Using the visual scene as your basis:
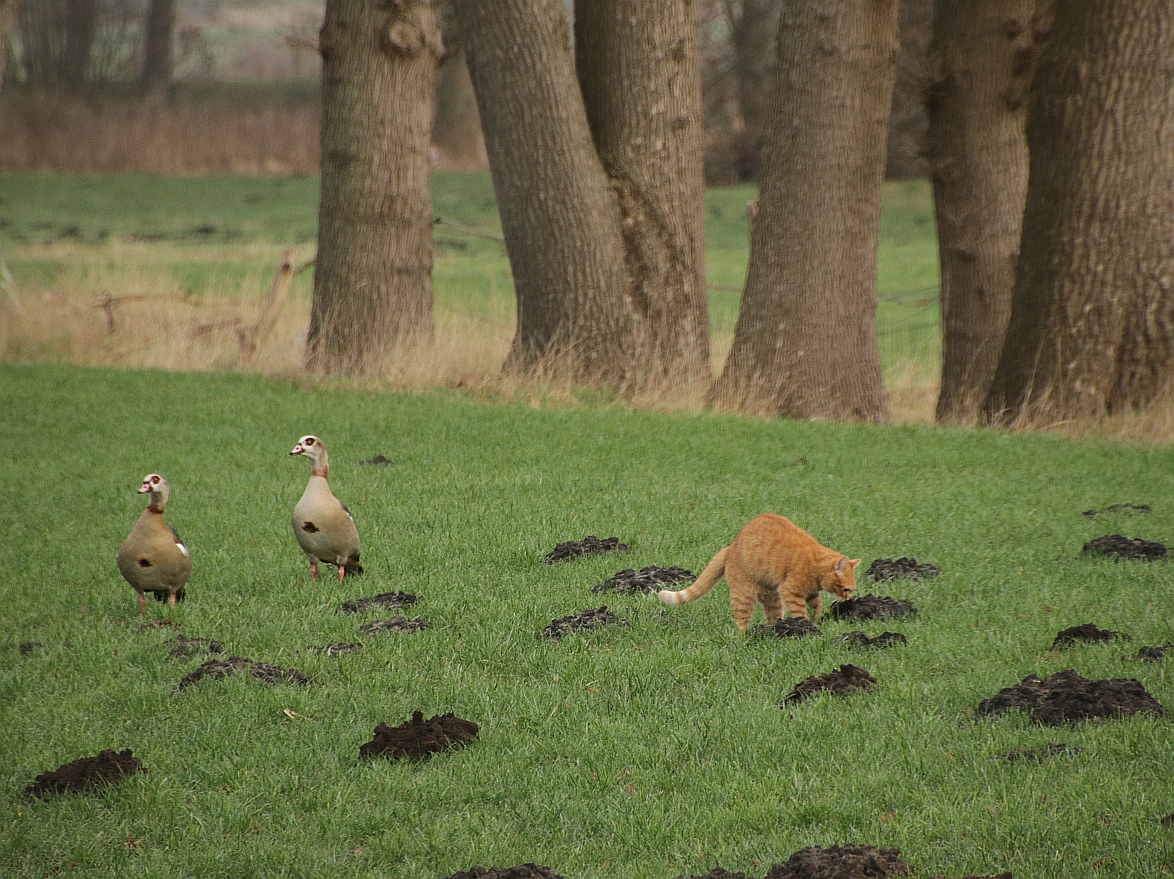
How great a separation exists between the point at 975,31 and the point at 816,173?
3679 mm

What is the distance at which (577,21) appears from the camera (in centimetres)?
1397

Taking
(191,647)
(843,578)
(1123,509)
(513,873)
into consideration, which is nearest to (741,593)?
(843,578)

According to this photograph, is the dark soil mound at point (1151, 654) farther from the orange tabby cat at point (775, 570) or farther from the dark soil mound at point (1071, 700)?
the orange tabby cat at point (775, 570)

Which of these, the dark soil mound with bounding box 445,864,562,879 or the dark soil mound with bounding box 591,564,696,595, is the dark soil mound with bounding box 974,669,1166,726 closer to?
the dark soil mound with bounding box 591,564,696,595

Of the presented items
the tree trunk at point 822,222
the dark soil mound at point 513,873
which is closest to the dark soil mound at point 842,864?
the dark soil mound at point 513,873

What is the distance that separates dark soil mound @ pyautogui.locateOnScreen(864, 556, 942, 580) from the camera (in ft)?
22.9

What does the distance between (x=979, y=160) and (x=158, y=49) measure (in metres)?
49.6

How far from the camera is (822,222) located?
42.2ft

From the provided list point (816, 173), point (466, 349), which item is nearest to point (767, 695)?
point (816, 173)

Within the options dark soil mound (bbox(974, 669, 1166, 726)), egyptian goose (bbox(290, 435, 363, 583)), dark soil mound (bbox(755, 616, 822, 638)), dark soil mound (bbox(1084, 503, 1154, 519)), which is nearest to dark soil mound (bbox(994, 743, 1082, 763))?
dark soil mound (bbox(974, 669, 1166, 726))

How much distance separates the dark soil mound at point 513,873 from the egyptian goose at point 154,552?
116 inches

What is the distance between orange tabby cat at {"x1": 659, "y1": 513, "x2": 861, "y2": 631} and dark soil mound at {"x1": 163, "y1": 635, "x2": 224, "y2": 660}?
7.27 ft

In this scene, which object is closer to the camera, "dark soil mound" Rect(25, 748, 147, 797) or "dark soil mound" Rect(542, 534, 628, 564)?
"dark soil mound" Rect(25, 748, 147, 797)

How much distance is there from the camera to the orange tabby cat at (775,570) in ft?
19.3
